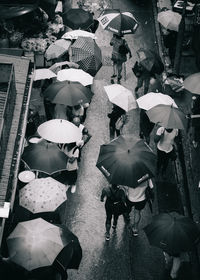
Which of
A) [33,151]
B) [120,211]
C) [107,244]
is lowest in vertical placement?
[107,244]

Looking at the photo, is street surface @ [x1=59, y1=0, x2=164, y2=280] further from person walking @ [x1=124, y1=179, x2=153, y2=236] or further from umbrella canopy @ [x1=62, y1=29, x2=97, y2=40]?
umbrella canopy @ [x1=62, y1=29, x2=97, y2=40]

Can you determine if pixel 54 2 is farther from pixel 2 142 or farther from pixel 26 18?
pixel 2 142

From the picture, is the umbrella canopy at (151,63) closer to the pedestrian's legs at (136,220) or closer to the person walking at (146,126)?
the person walking at (146,126)

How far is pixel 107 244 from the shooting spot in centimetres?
1148

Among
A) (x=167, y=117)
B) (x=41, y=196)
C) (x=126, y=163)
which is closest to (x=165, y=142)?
(x=167, y=117)

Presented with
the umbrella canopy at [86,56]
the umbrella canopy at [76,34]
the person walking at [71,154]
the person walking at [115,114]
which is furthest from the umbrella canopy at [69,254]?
the umbrella canopy at [76,34]

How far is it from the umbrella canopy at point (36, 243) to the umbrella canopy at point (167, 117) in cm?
Result: 398

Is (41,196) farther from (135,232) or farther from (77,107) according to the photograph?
(77,107)

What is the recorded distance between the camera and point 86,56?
14500mm

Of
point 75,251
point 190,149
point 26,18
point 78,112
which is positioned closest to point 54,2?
point 26,18

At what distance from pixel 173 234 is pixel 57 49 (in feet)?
25.4

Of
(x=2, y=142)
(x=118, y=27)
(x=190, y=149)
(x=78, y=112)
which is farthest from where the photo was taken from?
(x=118, y=27)

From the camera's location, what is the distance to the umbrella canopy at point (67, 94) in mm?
12539

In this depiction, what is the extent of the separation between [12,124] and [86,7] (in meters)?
10.7
